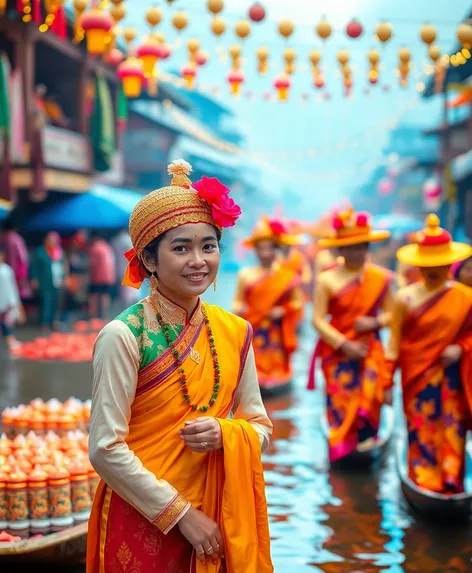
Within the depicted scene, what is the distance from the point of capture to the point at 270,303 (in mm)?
11734

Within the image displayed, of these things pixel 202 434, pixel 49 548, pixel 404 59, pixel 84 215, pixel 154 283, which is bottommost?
pixel 49 548

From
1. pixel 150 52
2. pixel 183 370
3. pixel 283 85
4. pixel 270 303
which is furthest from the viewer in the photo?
pixel 283 85

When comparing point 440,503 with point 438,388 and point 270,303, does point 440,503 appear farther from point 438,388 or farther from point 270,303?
point 270,303

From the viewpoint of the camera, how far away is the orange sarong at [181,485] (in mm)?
3416

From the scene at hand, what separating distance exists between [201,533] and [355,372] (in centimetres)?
505

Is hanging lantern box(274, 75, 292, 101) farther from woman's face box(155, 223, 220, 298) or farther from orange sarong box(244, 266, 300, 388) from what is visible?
woman's face box(155, 223, 220, 298)

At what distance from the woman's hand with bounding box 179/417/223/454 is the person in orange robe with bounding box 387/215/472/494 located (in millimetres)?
3514

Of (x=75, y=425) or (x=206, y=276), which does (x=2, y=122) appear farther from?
(x=206, y=276)

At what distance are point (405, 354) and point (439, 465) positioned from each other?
766 mm

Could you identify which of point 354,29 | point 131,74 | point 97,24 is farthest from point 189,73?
point 354,29

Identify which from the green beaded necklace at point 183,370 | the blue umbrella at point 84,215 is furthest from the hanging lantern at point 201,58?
the green beaded necklace at point 183,370

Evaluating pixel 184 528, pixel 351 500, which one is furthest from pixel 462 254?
→ pixel 184 528

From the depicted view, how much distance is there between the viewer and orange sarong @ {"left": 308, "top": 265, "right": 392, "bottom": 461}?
812 cm

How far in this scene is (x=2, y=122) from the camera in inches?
639
